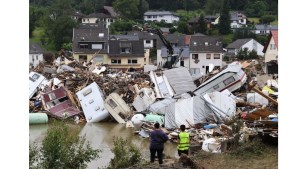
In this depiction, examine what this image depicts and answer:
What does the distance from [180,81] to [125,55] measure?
11.2 metres

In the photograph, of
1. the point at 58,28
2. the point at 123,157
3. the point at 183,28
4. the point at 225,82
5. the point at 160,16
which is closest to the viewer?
the point at 123,157

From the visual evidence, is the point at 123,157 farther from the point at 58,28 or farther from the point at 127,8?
the point at 127,8

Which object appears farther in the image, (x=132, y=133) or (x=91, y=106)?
(x=91, y=106)

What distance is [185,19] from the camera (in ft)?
165

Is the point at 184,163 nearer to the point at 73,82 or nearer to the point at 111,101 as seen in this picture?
the point at 111,101

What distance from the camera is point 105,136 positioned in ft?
46.8

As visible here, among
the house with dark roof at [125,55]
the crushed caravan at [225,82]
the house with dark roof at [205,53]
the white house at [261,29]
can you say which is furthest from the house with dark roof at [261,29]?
the crushed caravan at [225,82]

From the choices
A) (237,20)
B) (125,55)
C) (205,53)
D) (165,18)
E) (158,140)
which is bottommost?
(158,140)

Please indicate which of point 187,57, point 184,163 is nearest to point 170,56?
point 187,57

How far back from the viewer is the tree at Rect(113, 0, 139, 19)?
49.8 metres

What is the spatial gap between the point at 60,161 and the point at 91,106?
9.88 meters

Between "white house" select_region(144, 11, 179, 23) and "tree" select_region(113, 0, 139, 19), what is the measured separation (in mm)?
2303

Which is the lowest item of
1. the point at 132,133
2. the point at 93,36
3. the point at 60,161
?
the point at 132,133

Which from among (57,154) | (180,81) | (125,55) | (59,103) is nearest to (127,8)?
(125,55)
